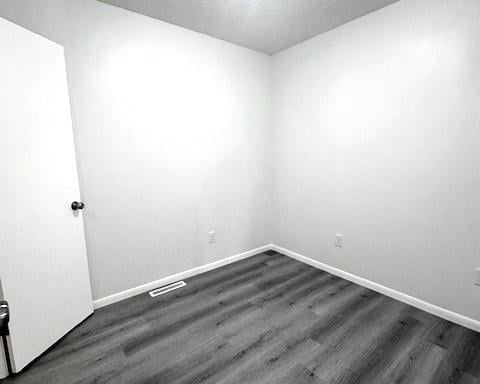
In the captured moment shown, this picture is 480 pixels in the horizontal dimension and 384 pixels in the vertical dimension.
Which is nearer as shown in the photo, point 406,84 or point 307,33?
point 406,84

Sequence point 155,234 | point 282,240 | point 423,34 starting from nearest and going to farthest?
point 423,34 < point 155,234 < point 282,240

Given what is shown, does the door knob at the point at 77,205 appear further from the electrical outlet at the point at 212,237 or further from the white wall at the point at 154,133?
the electrical outlet at the point at 212,237

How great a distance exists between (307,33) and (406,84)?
1105mm

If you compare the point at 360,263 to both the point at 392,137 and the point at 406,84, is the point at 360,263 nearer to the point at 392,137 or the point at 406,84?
the point at 392,137

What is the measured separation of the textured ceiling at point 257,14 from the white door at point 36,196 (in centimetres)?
86

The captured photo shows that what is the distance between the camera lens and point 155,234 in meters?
2.45

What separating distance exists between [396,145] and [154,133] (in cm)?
210

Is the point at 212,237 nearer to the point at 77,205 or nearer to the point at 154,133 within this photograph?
the point at 154,133

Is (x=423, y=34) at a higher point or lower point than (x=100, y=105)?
higher

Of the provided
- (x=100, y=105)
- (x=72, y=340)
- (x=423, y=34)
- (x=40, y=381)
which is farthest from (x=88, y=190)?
(x=423, y=34)

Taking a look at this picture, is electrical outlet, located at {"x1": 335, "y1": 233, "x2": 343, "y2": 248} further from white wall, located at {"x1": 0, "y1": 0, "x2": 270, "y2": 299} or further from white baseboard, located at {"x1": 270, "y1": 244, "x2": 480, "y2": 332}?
white wall, located at {"x1": 0, "y1": 0, "x2": 270, "y2": 299}

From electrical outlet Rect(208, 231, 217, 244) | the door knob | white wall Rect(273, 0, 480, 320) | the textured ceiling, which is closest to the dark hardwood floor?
white wall Rect(273, 0, 480, 320)

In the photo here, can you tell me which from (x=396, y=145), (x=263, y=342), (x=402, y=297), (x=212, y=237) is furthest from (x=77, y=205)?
(x=402, y=297)

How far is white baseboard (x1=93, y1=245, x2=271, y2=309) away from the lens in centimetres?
223
